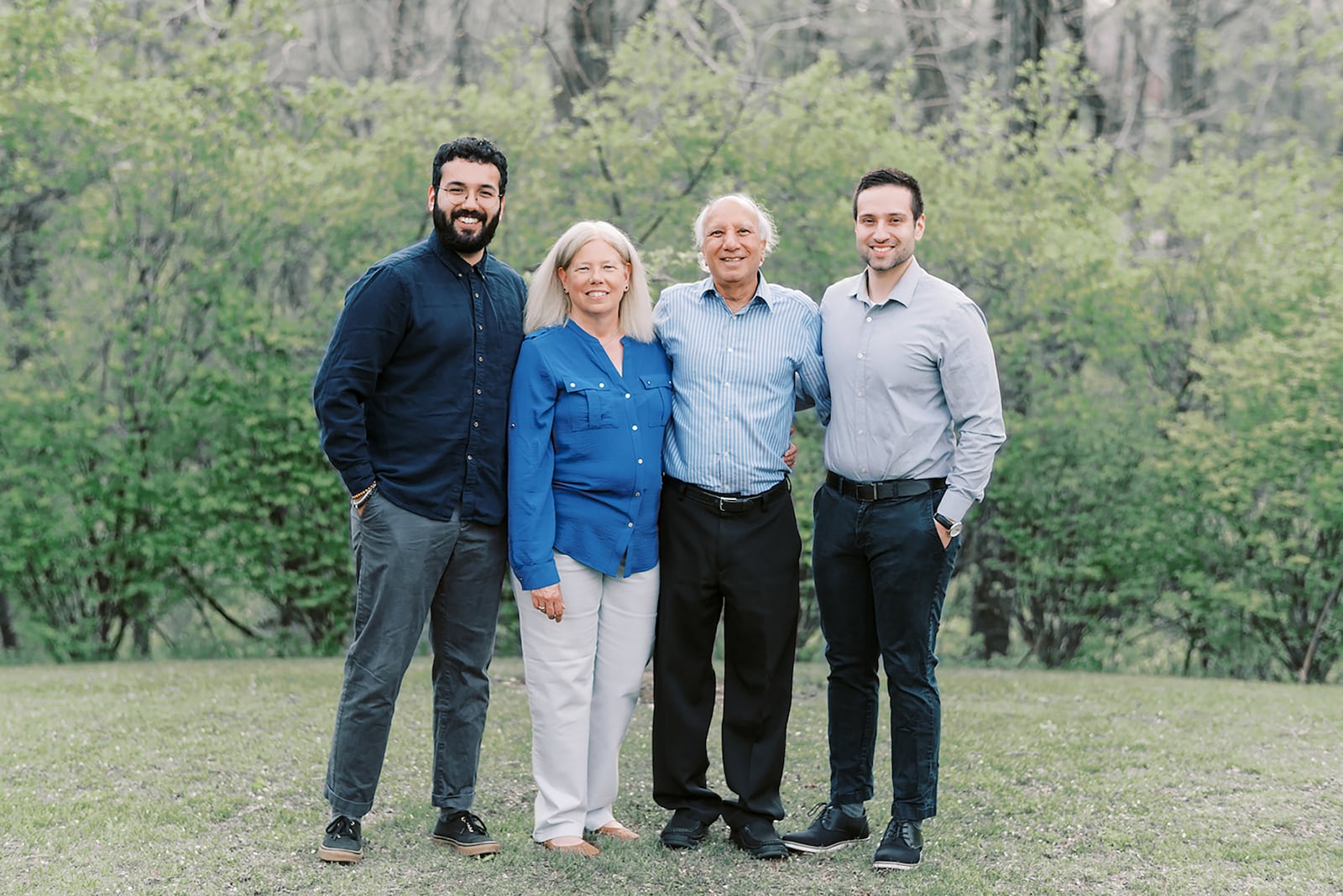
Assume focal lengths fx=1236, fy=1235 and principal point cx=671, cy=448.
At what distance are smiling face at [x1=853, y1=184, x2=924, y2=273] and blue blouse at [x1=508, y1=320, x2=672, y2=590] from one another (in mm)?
788

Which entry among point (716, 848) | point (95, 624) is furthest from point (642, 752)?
point (95, 624)

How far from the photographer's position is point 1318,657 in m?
7.84

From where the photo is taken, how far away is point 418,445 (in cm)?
361

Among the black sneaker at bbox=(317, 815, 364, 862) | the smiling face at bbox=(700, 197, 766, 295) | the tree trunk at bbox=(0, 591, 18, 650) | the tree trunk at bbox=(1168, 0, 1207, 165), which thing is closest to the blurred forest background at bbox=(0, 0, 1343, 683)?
the tree trunk at bbox=(0, 591, 18, 650)

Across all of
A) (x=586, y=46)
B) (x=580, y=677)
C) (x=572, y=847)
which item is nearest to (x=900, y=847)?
(x=572, y=847)

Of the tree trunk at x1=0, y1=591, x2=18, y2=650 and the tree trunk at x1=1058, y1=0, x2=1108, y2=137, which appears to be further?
the tree trunk at x1=1058, y1=0, x2=1108, y2=137

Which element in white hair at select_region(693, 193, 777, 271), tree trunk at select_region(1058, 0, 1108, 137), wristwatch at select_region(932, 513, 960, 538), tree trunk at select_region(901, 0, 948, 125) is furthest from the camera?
tree trunk at select_region(901, 0, 948, 125)

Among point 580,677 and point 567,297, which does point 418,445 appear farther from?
point 580,677

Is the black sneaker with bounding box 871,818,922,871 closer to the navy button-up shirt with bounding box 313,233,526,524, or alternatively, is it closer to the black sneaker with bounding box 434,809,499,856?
the black sneaker with bounding box 434,809,499,856

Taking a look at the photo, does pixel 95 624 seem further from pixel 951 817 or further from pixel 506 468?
pixel 951 817

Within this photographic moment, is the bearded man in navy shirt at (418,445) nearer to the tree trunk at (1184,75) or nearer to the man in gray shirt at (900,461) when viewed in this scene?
the man in gray shirt at (900,461)

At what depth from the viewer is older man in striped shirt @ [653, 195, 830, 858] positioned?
12.2ft

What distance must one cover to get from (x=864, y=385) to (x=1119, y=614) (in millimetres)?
5293

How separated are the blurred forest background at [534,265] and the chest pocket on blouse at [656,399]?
12.3 feet
